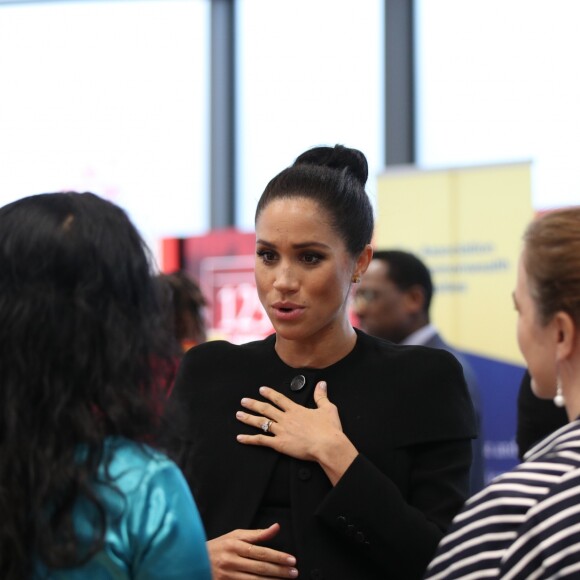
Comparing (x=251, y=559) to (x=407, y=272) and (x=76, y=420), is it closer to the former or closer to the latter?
(x=76, y=420)

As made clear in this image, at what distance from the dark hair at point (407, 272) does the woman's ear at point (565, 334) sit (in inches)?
112

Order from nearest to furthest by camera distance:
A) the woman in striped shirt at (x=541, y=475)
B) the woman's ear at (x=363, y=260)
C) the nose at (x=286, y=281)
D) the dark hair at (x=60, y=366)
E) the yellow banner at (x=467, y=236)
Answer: the dark hair at (x=60, y=366), the woman in striped shirt at (x=541, y=475), the nose at (x=286, y=281), the woman's ear at (x=363, y=260), the yellow banner at (x=467, y=236)

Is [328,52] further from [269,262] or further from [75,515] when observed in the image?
[75,515]

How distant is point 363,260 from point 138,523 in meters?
1.02

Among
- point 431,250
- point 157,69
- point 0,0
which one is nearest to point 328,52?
point 157,69

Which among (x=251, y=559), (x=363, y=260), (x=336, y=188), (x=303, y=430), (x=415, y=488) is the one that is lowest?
(x=251, y=559)

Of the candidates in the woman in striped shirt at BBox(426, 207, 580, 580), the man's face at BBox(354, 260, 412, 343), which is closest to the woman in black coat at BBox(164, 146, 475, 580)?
the woman in striped shirt at BBox(426, 207, 580, 580)

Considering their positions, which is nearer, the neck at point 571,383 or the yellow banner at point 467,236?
the neck at point 571,383

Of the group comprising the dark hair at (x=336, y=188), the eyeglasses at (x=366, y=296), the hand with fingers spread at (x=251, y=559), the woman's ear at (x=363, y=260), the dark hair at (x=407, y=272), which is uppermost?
the dark hair at (x=336, y=188)

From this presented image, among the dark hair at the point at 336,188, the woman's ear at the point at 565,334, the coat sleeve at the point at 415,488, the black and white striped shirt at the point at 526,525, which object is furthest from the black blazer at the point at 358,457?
the woman's ear at the point at 565,334

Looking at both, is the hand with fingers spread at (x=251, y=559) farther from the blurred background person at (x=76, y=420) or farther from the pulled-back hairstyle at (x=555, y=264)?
the pulled-back hairstyle at (x=555, y=264)

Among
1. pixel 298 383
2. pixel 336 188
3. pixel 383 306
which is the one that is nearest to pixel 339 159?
pixel 336 188

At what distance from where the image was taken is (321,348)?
6.60 feet

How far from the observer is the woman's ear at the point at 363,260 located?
208 cm
